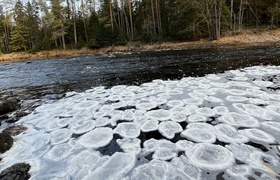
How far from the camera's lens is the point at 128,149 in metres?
2.70

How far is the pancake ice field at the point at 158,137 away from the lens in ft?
7.30

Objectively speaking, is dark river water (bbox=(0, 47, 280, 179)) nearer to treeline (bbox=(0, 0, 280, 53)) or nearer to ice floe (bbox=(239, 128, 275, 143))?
ice floe (bbox=(239, 128, 275, 143))

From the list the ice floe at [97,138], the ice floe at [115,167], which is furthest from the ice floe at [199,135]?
the ice floe at [97,138]

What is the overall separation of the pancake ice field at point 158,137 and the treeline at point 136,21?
1805cm

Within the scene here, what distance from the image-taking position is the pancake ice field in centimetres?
223

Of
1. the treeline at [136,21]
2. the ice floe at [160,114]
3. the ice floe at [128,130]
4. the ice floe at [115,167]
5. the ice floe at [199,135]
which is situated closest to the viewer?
the ice floe at [115,167]

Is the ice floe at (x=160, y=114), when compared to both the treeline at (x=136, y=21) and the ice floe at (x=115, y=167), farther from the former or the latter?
the treeline at (x=136, y=21)

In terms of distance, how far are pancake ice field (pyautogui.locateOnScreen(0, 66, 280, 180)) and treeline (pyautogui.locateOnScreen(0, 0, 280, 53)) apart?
18046mm

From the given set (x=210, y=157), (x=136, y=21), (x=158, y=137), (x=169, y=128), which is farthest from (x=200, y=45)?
(x=210, y=157)

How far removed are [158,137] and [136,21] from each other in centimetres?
→ 3101

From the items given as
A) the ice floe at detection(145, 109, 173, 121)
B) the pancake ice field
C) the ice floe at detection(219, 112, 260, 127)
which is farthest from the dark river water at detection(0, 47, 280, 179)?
the ice floe at detection(219, 112, 260, 127)

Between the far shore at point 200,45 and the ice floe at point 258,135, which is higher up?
the far shore at point 200,45

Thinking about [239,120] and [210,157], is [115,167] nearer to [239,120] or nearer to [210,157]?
[210,157]

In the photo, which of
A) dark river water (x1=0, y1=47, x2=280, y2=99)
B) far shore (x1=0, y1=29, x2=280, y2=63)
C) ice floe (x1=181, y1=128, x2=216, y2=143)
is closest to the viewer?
ice floe (x1=181, y1=128, x2=216, y2=143)
